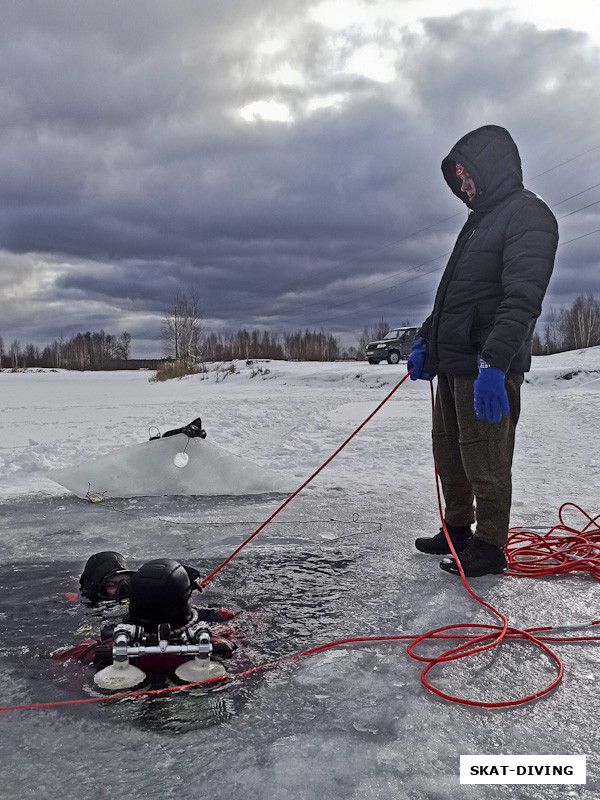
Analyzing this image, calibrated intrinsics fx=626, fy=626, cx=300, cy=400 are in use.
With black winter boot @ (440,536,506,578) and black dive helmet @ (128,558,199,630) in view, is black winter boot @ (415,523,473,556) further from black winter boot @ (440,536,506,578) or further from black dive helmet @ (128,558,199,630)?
black dive helmet @ (128,558,199,630)

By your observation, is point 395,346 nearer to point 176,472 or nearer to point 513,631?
point 176,472

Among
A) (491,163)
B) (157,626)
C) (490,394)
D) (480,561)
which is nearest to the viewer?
(157,626)

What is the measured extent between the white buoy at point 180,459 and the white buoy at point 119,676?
9.64 feet

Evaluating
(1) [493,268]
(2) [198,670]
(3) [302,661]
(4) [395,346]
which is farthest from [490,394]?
(4) [395,346]

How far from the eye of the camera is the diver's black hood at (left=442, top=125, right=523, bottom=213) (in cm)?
298

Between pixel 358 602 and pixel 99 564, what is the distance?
1081 millimetres

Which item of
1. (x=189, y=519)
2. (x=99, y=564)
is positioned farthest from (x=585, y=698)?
(x=189, y=519)

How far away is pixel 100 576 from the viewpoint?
101 inches

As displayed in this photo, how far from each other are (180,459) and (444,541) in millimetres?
2335

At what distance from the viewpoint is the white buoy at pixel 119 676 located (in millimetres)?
1867

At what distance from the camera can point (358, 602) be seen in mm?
2547

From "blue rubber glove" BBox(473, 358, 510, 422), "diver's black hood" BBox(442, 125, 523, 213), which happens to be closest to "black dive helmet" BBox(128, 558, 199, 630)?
"blue rubber glove" BBox(473, 358, 510, 422)

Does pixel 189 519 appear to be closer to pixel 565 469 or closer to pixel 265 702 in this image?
pixel 265 702

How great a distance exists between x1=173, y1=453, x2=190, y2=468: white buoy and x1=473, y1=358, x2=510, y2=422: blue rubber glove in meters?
2.71
